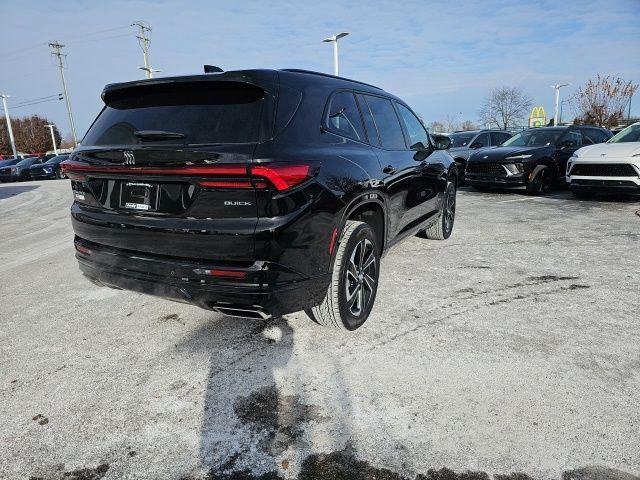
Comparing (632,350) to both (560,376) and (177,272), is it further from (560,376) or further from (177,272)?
(177,272)

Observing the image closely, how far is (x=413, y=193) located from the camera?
14.4 feet

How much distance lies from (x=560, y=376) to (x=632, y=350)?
68 cm

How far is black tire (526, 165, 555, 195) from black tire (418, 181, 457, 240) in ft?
16.8

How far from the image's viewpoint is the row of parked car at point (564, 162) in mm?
8430

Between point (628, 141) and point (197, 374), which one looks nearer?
point (197, 374)

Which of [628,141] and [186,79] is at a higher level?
[186,79]

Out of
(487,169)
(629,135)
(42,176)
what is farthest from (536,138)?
(42,176)

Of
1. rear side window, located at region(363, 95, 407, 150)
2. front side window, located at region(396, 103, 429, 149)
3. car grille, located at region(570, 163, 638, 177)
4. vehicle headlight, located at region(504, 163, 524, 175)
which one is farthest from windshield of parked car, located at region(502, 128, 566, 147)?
rear side window, located at region(363, 95, 407, 150)

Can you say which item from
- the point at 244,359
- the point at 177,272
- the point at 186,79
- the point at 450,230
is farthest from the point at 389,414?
the point at 450,230

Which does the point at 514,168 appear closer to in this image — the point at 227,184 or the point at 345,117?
the point at 345,117

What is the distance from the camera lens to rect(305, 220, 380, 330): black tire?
3.03m

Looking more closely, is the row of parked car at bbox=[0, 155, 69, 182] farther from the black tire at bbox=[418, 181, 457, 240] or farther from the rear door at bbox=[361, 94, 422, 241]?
the rear door at bbox=[361, 94, 422, 241]

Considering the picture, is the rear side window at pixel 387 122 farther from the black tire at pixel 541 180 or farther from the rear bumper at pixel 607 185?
the black tire at pixel 541 180

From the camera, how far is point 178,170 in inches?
98.3
